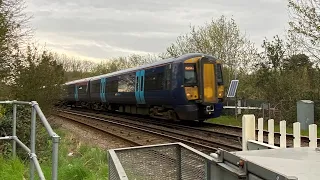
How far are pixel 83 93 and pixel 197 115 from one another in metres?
20.1

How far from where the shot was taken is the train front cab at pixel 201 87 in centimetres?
1755

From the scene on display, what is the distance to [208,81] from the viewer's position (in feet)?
59.2

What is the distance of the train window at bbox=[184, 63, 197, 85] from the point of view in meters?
17.5

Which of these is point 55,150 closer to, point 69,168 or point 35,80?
point 69,168

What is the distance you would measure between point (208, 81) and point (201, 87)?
1.66 feet

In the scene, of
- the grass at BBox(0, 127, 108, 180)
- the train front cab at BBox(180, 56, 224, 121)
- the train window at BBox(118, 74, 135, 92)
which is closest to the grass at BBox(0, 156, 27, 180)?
the grass at BBox(0, 127, 108, 180)

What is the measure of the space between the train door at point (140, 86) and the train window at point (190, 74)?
381 cm

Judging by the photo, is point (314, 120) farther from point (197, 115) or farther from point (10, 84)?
point (10, 84)

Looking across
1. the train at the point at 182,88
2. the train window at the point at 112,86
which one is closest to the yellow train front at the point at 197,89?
the train at the point at 182,88

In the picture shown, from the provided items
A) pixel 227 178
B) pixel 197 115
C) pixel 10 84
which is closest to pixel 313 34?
pixel 197 115

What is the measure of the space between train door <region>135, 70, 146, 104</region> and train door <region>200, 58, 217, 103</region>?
4000 mm

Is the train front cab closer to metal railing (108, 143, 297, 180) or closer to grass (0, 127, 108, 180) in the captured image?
grass (0, 127, 108, 180)

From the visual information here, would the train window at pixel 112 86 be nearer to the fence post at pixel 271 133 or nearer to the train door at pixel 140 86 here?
the train door at pixel 140 86

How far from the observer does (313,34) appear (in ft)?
62.3
